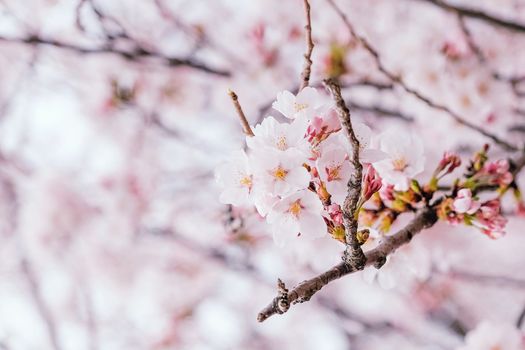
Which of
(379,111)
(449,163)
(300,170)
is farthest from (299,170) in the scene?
(379,111)

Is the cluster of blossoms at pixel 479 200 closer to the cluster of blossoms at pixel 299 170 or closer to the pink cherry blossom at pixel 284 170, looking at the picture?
the cluster of blossoms at pixel 299 170

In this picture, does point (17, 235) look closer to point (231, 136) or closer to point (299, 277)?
point (231, 136)

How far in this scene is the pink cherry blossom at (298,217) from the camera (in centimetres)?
88

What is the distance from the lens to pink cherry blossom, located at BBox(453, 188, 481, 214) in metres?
1.09

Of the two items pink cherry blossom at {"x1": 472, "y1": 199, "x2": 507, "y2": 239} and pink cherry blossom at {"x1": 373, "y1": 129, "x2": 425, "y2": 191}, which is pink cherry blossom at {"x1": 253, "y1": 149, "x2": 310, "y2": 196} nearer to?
pink cherry blossom at {"x1": 373, "y1": 129, "x2": 425, "y2": 191}

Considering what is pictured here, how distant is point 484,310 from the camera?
4785 mm

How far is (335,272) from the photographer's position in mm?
870

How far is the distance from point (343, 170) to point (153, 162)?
142 inches

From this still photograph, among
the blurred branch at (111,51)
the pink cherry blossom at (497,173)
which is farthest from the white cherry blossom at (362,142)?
the blurred branch at (111,51)

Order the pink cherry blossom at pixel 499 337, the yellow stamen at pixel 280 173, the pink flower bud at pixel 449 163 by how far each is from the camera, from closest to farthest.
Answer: the yellow stamen at pixel 280 173
the pink flower bud at pixel 449 163
the pink cherry blossom at pixel 499 337

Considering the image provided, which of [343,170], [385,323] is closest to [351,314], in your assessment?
[385,323]

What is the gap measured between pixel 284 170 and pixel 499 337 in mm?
1059

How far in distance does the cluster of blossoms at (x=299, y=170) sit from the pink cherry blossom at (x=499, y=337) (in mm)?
849

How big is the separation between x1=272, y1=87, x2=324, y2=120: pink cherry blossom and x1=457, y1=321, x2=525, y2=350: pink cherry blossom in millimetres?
1001
